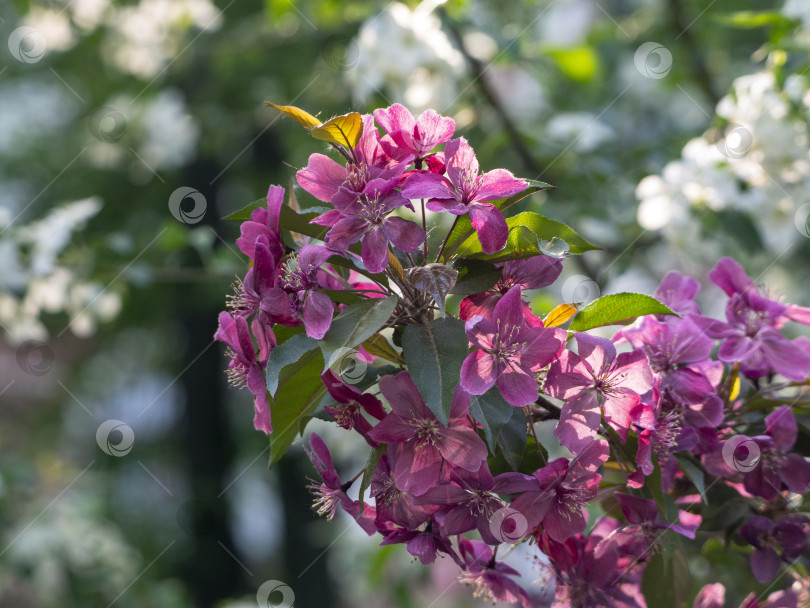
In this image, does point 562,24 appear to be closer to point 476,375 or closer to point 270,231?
point 270,231

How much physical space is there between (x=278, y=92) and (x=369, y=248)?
11.2ft

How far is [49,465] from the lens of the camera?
4387mm

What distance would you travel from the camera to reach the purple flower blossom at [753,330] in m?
1.01

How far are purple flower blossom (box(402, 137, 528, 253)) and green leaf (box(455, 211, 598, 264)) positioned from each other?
0.11 feet

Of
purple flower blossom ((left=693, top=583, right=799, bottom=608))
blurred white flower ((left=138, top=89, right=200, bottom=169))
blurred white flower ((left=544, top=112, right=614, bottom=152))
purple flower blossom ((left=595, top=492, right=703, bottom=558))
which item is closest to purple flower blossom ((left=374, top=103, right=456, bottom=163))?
purple flower blossom ((left=595, top=492, right=703, bottom=558))

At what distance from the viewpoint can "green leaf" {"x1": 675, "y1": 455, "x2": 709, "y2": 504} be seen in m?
0.91

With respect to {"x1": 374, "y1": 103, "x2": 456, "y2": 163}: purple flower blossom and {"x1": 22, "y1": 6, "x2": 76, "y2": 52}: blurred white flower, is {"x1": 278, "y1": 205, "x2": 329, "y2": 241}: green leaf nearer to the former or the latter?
{"x1": 374, "y1": 103, "x2": 456, "y2": 163}: purple flower blossom

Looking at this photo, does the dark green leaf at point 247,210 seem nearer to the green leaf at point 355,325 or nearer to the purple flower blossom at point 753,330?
the green leaf at point 355,325

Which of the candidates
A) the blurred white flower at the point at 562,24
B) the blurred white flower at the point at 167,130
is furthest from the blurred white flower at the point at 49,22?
the blurred white flower at the point at 562,24

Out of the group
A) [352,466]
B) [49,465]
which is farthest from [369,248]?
[49,465]

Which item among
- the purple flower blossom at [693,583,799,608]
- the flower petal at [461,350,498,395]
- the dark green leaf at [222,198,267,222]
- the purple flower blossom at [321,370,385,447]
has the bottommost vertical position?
the purple flower blossom at [693,583,799,608]

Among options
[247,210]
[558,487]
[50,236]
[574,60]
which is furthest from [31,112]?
[558,487]

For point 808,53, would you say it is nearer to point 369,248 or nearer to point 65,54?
point 369,248

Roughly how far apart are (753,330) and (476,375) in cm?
46
